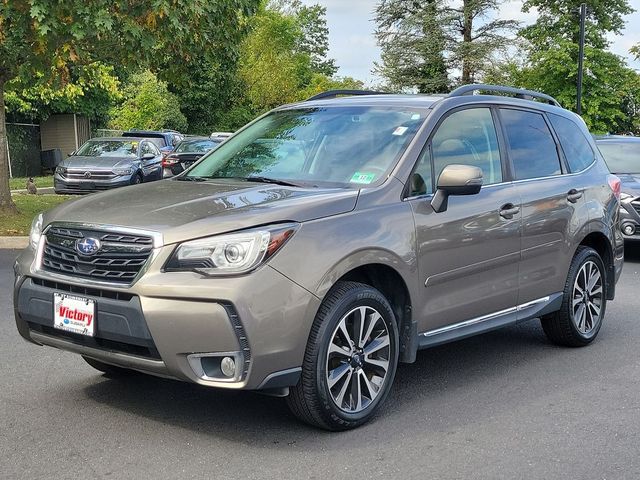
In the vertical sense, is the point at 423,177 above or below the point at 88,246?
above

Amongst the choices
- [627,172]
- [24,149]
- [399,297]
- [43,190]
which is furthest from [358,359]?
[24,149]

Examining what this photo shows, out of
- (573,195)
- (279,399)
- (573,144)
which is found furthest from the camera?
(573,144)

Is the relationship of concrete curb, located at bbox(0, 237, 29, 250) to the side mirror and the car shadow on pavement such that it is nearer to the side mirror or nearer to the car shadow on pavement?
the car shadow on pavement

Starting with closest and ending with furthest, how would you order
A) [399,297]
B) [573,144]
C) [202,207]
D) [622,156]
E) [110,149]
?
1. [202,207]
2. [399,297]
3. [573,144]
4. [622,156]
5. [110,149]

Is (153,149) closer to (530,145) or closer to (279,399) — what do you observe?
(530,145)

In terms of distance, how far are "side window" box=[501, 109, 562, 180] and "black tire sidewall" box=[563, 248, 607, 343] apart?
2.19 ft

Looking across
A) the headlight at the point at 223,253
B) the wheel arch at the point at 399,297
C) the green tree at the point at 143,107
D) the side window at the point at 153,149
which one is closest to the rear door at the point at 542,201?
the wheel arch at the point at 399,297

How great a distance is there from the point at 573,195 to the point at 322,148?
206cm

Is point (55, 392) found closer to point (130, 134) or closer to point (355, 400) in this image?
point (355, 400)

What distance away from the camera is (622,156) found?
12.5 m

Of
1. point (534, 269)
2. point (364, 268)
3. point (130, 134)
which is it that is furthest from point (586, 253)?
point (130, 134)

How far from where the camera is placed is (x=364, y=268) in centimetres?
452

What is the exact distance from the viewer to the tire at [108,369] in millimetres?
5174

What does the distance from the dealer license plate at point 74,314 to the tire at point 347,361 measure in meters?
1.06
